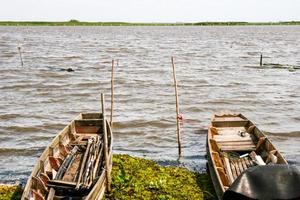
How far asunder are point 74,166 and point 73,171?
0.39 m

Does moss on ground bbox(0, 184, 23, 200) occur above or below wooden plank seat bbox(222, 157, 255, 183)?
below

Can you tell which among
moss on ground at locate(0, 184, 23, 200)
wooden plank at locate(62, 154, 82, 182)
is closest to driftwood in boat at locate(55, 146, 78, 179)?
wooden plank at locate(62, 154, 82, 182)

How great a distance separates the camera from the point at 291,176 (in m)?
6.98

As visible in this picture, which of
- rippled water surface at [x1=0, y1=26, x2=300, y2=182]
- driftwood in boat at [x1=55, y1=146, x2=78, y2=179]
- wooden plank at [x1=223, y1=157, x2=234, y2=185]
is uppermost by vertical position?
driftwood in boat at [x1=55, y1=146, x2=78, y2=179]

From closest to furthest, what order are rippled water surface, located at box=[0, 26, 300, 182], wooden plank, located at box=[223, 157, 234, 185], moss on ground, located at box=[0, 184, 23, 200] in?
1. moss on ground, located at box=[0, 184, 23, 200]
2. wooden plank, located at box=[223, 157, 234, 185]
3. rippled water surface, located at box=[0, 26, 300, 182]

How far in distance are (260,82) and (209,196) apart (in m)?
25.2

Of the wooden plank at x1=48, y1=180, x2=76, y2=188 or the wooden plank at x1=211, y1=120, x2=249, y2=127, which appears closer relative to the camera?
the wooden plank at x1=48, y1=180, x2=76, y2=188

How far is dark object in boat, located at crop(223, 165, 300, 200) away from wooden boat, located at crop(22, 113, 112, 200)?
4505mm

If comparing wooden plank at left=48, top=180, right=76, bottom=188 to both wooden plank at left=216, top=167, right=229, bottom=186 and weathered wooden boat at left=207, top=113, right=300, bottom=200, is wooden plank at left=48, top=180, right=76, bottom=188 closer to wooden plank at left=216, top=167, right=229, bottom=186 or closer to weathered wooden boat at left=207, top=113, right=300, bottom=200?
weathered wooden boat at left=207, top=113, right=300, bottom=200

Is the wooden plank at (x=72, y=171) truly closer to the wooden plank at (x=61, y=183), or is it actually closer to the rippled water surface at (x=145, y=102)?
the wooden plank at (x=61, y=183)

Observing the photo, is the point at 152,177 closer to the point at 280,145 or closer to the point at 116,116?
the point at 280,145

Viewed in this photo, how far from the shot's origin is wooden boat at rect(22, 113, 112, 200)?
1151 centimetres

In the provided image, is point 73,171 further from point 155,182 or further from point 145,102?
point 145,102

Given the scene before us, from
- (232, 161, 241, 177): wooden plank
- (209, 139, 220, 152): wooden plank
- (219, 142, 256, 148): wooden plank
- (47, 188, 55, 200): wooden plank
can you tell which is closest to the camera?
(47, 188, 55, 200): wooden plank
